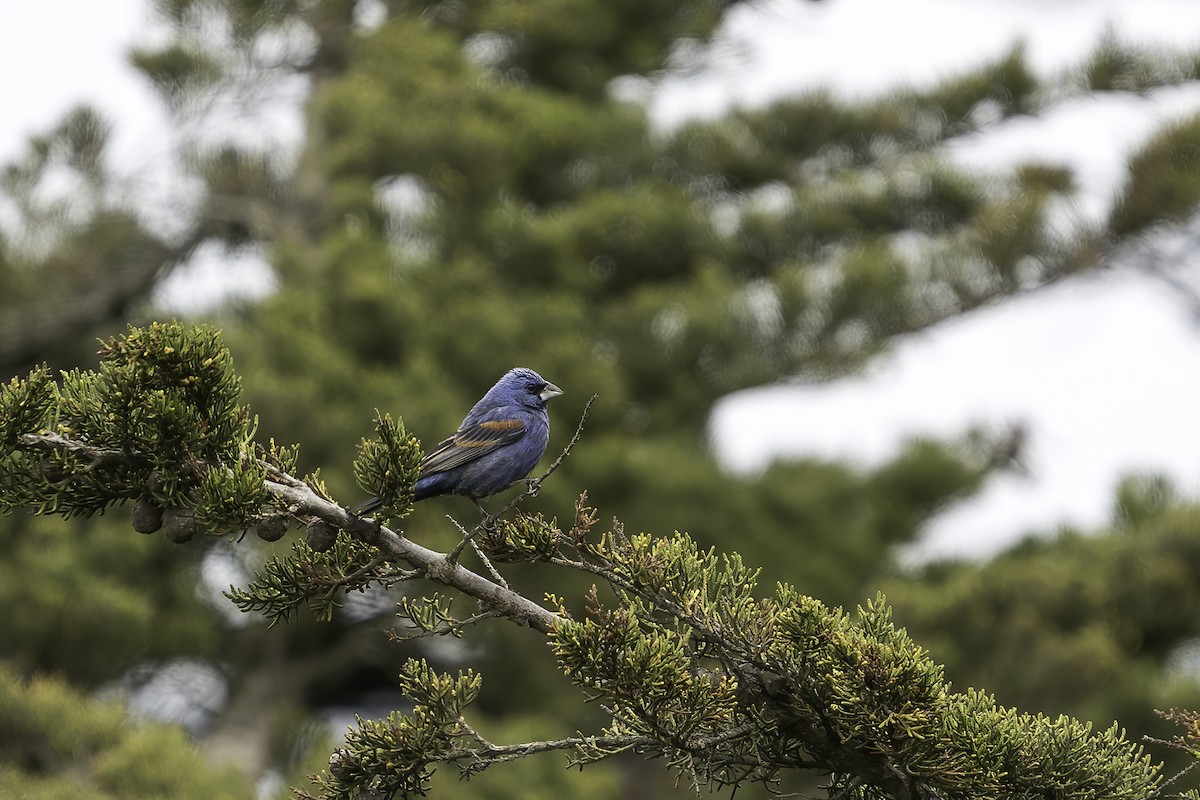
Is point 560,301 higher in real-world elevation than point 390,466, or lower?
lower

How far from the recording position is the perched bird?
4809 mm

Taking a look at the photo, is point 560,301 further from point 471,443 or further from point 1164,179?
point 471,443

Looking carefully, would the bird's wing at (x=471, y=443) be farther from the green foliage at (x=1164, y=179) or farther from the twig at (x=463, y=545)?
the green foliage at (x=1164, y=179)

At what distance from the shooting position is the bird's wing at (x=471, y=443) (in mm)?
4770

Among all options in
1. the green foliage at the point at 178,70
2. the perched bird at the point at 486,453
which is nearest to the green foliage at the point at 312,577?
the perched bird at the point at 486,453

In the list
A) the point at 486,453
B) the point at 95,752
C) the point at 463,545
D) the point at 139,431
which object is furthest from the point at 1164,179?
the point at 139,431

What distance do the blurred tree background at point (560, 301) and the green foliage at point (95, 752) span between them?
927 mm

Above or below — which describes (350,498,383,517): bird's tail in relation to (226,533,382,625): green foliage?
above

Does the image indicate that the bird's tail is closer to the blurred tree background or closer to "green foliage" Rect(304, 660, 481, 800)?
"green foliage" Rect(304, 660, 481, 800)

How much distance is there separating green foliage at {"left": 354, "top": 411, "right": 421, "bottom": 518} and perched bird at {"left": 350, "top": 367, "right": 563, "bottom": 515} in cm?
142

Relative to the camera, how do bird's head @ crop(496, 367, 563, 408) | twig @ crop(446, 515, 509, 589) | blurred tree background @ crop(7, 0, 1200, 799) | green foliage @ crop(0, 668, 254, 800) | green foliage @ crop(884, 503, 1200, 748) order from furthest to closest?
green foliage @ crop(884, 503, 1200, 748) → blurred tree background @ crop(7, 0, 1200, 799) → green foliage @ crop(0, 668, 254, 800) → bird's head @ crop(496, 367, 563, 408) → twig @ crop(446, 515, 509, 589)

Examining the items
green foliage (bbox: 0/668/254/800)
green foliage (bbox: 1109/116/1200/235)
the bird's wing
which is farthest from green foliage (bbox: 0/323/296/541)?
green foliage (bbox: 1109/116/1200/235)

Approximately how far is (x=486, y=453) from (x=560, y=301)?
701 centimetres

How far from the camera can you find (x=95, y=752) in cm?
794
